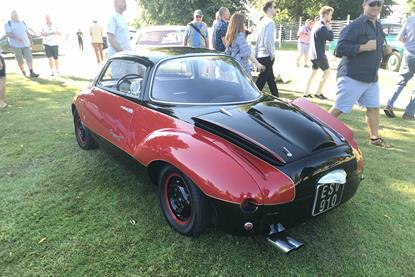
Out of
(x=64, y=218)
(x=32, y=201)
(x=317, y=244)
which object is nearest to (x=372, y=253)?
(x=317, y=244)

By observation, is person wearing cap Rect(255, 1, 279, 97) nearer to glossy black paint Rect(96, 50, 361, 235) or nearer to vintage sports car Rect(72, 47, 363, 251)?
vintage sports car Rect(72, 47, 363, 251)

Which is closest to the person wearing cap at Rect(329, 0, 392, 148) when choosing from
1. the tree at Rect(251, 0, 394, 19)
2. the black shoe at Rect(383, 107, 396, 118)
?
the black shoe at Rect(383, 107, 396, 118)

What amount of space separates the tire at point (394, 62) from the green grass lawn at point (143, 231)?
7933 millimetres

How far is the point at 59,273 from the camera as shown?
8.14ft

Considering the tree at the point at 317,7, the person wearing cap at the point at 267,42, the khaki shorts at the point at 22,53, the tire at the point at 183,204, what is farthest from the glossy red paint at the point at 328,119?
the tree at the point at 317,7

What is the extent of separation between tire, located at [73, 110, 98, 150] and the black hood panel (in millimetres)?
2166

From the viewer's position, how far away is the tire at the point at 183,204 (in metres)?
2.54

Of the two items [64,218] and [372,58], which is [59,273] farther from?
[372,58]

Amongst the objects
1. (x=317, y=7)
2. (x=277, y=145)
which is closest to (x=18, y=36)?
(x=277, y=145)

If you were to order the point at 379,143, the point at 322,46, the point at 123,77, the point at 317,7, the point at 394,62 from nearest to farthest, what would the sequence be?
the point at 123,77
the point at 379,143
the point at 322,46
the point at 394,62
the point at 317,7

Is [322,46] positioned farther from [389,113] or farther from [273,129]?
[273,129]

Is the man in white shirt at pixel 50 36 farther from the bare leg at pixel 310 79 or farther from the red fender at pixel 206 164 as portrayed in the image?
the red fender at pixel 206 164

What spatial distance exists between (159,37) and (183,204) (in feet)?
25.3

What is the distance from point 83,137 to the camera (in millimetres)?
Result: 4723
